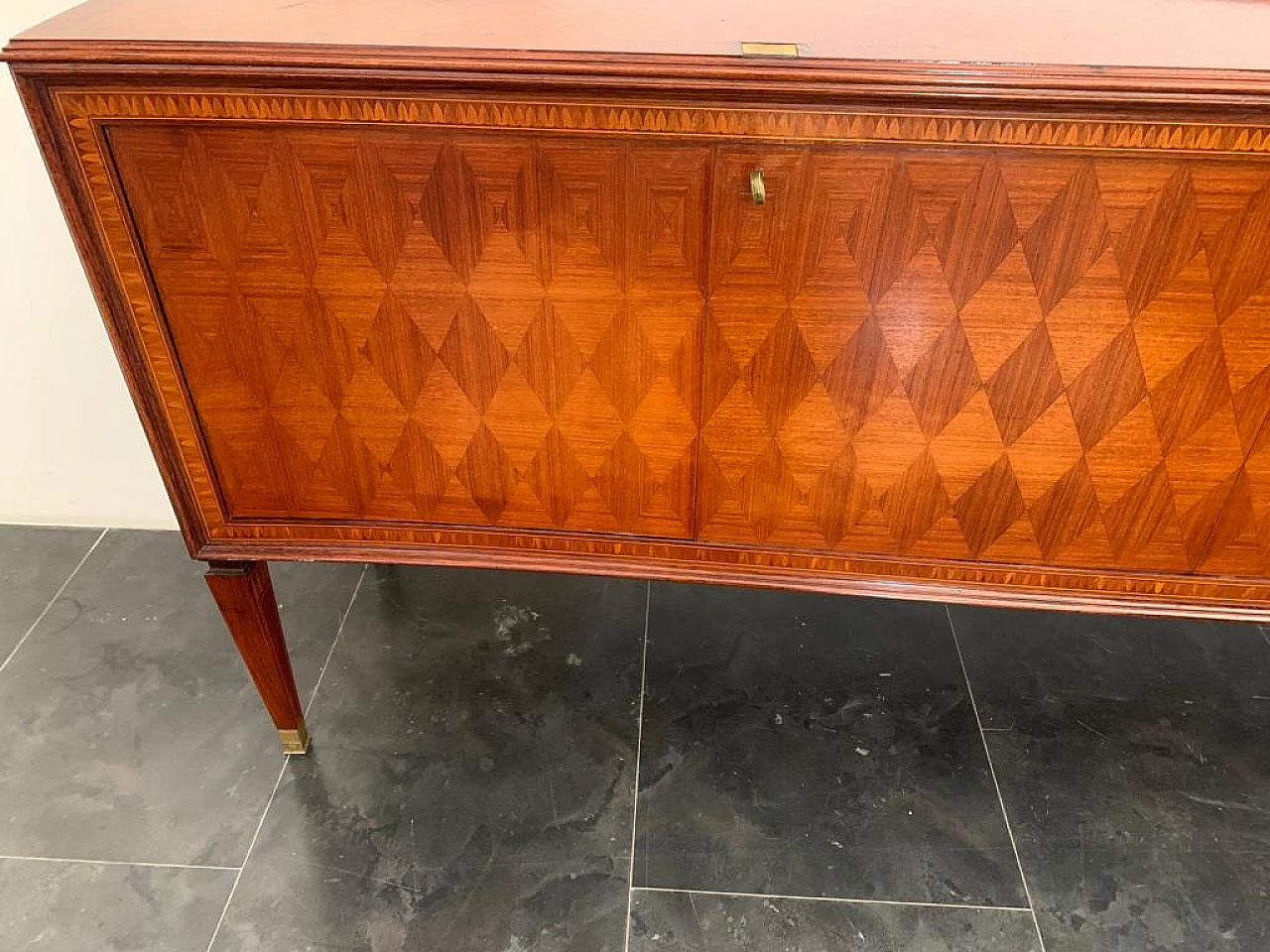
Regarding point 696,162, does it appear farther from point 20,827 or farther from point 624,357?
point 20,827

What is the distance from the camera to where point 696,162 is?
88 cm

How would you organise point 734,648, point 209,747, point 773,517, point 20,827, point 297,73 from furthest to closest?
point 734,648
point 209,747
point 20,827
point 773,517
point 297,73

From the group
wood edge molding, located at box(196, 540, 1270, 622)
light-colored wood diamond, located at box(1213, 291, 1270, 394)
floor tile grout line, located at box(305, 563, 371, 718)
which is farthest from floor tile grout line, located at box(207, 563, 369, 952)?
light-colored wood diamond, located at box(1213, 291, 1270, 394)

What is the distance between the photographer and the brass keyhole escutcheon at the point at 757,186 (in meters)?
0.87

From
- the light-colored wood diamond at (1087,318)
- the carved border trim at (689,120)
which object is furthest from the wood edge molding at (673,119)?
the light-colored wood diamond at (1087,318)

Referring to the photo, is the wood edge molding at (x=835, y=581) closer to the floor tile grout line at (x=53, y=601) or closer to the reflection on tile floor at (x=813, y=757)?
the reflection on tile floor at (x=813, y=757)

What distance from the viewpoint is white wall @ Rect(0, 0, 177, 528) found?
147cm

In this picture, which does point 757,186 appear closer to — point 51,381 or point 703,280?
point 703,280

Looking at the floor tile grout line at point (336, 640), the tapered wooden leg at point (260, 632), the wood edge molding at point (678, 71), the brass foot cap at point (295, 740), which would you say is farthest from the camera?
the floor tile grout line at point (336, 640)

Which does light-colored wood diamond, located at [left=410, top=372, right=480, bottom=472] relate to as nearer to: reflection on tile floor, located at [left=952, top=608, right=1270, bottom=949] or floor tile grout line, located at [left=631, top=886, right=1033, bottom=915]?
floor tile grout line, located at [left=631, top=886, right=1033, bottom=915]

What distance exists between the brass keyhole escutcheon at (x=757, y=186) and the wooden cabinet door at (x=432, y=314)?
43mm

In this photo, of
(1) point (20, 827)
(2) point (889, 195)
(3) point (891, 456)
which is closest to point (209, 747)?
(1) point (20, 827)

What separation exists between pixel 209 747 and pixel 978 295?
123 cm

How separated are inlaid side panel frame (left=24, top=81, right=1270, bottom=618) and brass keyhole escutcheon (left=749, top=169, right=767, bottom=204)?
1.2 inches
